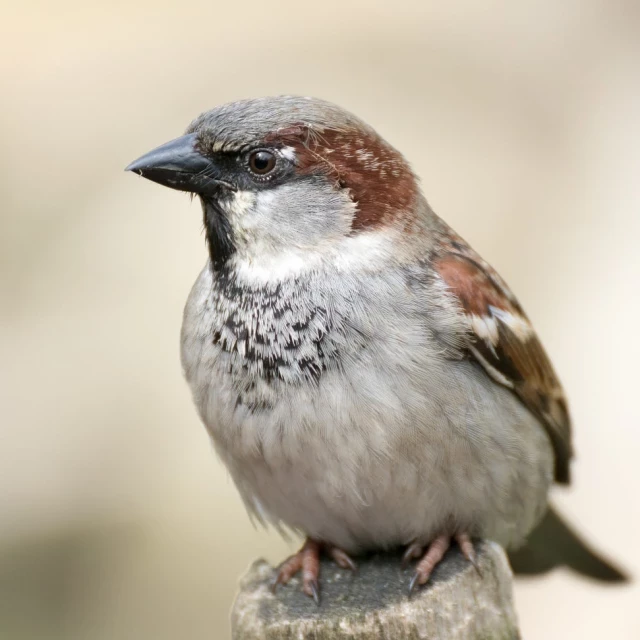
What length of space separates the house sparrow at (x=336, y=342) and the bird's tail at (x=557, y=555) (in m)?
0.46

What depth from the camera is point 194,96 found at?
4.12 meters

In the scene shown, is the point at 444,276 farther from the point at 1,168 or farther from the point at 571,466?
the point at 1,168

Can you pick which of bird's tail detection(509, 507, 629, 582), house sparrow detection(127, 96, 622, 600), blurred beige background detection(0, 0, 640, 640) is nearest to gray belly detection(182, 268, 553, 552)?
house sparrow detection(127, 96, 622, 600)

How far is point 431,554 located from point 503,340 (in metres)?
0.48

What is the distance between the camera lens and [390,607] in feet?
5.24

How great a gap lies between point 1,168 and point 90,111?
41cm

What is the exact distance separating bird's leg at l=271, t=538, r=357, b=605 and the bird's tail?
1.86 ft

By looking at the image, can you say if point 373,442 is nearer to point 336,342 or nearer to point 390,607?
point 336,342

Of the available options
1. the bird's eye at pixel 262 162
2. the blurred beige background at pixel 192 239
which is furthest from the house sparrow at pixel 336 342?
the blurred beige background at pixel 192 239

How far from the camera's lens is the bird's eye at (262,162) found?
195 cm

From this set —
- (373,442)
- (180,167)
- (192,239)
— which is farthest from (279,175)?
(192,239)

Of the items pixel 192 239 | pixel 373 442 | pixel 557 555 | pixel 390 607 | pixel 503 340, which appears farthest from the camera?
pixel 192 239

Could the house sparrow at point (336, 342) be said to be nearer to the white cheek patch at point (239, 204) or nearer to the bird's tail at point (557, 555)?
the white cheek patch at point (239, 204)

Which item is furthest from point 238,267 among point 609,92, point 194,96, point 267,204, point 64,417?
point 609,92
